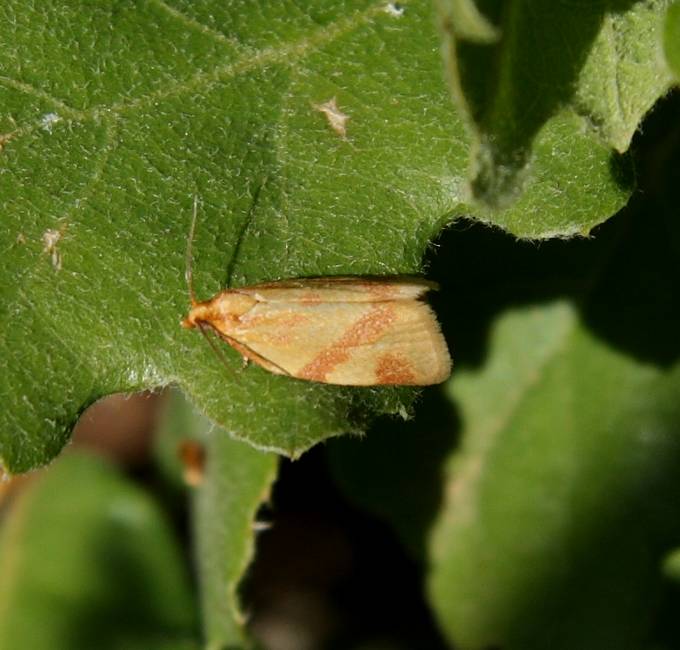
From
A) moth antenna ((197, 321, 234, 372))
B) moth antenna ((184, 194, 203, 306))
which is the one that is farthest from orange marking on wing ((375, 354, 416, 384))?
moth antenna ((184, 194, 203, 306))

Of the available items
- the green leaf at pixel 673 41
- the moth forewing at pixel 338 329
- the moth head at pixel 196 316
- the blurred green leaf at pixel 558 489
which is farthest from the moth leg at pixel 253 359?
the blurred green leaf at pixel 558 489

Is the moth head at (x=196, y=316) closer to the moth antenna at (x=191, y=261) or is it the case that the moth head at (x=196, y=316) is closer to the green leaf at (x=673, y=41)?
the moth antenna at (x=191, y=261)

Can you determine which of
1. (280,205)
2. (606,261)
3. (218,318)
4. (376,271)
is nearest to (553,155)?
(376,271)

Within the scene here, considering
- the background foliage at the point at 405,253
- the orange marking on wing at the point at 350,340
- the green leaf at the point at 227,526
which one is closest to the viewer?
the background foliage at the point at 405,253

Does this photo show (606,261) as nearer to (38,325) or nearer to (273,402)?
(273,402)

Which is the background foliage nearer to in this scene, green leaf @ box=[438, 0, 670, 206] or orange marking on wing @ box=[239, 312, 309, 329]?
green leaf @ box=[438, 0, 670, 206]

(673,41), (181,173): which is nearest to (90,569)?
(181,173)

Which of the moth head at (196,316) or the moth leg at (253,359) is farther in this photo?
the moth leg at (253,359)
